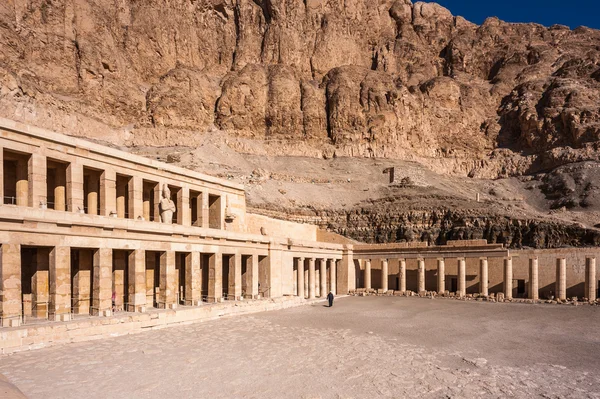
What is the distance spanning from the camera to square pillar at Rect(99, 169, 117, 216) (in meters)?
23.6

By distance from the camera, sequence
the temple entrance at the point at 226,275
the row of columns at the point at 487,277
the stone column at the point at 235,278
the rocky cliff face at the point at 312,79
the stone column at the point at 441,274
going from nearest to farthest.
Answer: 1. the stone column at the point at 235,278
2. the temple entrance at the point at 226,275
3. the row of columns at the point at 487,277
4. the stone column at the point at 441,274
5. the rocky cliff face at the point at 312,79

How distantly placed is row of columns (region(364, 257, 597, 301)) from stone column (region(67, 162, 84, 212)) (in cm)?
2643

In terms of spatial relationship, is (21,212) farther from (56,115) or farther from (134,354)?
(56,115)

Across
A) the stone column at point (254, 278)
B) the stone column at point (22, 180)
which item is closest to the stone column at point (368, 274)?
the stone column at point (254, 278)

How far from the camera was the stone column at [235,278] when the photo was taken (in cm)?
2777

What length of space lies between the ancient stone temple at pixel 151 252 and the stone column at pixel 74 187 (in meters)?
0.05

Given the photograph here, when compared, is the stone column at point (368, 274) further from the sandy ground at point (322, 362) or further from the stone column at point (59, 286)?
the stone column at point (59, 286)

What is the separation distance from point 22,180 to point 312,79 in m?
96.1

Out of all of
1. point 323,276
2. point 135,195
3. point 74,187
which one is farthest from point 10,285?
point 323,276

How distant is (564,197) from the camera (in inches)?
2926

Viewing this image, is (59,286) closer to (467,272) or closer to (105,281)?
(105,281)

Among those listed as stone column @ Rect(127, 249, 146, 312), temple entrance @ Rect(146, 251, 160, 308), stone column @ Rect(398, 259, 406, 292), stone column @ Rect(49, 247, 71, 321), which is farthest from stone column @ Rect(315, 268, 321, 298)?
stone column @ Rect(49, 247, 71, 321)

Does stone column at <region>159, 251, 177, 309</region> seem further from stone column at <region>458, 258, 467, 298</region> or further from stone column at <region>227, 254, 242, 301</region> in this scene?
stone column at <region>458, 258, 467, 298</region>

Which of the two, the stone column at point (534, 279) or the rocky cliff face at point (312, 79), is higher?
the rocky cliff face at point (312, 79)
